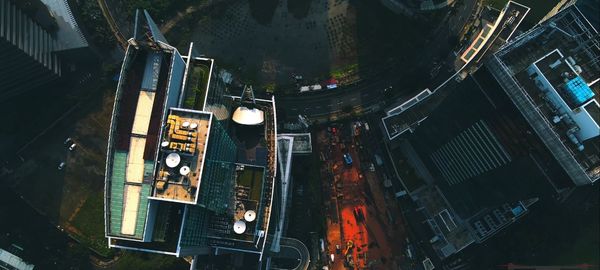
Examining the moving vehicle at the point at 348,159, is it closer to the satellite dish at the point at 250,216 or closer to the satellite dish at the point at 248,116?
the satellite dish at the point at 248,116

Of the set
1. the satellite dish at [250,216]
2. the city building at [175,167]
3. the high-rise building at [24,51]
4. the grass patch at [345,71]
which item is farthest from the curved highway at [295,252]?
the high-rise building at [24,51]

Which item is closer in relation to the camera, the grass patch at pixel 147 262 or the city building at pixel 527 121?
the city building at pixel 527 121

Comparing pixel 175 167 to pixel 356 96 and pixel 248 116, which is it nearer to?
pixel 248 116

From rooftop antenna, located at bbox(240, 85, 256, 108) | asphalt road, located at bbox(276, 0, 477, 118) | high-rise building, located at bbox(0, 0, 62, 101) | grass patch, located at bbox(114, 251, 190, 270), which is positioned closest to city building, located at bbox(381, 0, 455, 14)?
asphalt road, located at bbox(276, 0, 477, 118)

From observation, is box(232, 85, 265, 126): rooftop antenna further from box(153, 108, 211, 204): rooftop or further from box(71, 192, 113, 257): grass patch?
box(71, 192, 113, 257): grass patch

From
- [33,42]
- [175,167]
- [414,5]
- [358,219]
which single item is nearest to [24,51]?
[33,42]

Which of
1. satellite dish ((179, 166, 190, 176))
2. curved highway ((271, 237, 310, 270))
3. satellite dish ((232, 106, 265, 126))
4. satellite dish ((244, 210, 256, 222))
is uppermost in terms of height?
satellite dish ((232, 106, 265, 126))

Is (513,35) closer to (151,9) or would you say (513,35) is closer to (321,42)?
(321,42)
